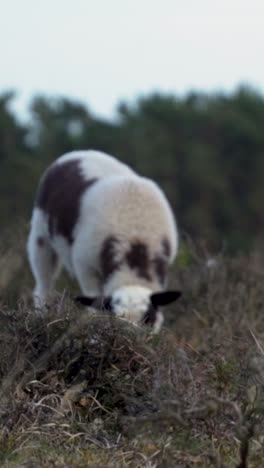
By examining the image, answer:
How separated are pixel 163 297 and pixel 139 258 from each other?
0.77 m

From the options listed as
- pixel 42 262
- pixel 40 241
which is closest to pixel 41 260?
pixel 42 262

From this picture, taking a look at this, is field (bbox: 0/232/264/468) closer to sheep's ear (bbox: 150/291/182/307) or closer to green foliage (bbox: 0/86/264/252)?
sheep's ear (bbox: 150/291/182/307)

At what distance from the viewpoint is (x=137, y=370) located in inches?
271

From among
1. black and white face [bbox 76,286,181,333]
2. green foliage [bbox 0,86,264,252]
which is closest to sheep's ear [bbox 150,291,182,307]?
black and white face [bbox 76,286,181,333]

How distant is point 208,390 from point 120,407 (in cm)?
65

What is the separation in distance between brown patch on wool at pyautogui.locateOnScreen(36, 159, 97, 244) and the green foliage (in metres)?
27.3

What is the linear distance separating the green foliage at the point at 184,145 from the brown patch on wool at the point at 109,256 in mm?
28505

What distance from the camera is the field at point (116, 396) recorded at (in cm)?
574

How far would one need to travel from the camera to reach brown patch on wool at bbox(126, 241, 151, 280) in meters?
11.3

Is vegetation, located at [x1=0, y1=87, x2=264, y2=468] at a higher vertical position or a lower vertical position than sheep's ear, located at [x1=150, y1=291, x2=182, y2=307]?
higher

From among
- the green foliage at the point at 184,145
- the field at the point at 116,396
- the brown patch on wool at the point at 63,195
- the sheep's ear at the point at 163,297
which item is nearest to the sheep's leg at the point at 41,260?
the brown patch on wool at the point at 63,195

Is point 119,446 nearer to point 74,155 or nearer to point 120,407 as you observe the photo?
point 120,407

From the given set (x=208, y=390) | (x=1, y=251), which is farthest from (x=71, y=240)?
(x=208, y=390)

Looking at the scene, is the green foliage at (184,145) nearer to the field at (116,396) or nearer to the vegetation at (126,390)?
the vegetation at (126,390)
